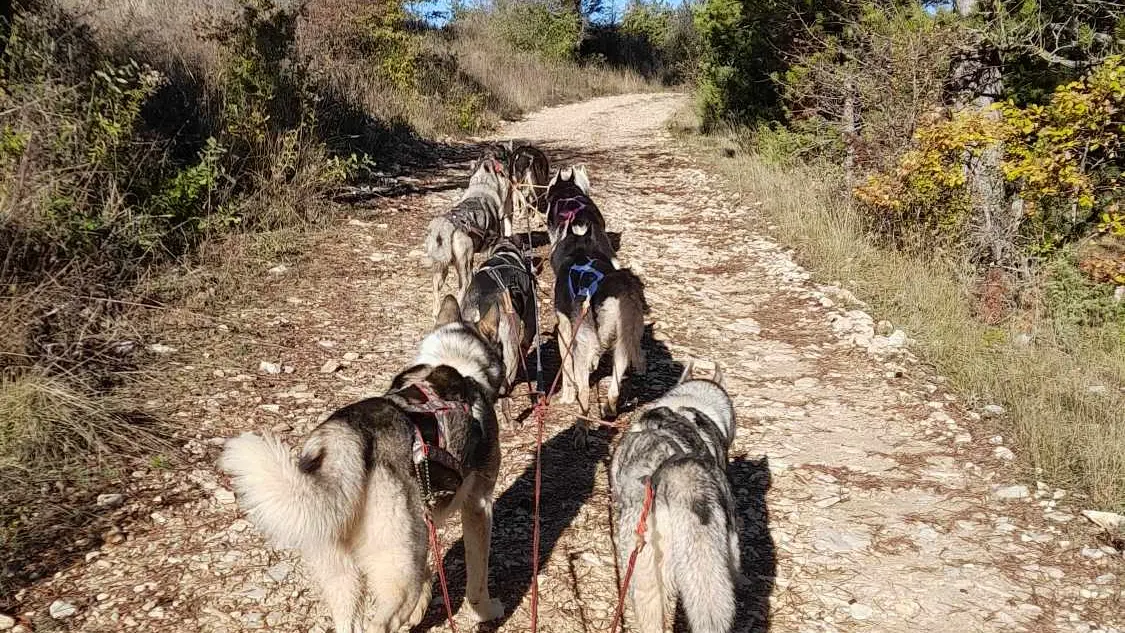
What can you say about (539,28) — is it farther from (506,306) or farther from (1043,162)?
(506,306)

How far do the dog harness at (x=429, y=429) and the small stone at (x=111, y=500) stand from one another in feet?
7.13

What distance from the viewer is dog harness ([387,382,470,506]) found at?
331cm

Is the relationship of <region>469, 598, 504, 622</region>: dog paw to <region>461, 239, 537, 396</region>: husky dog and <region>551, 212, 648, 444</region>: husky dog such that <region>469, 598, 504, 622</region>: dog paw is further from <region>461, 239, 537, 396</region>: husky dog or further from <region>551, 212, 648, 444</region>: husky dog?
<region>461, 239, 537, 396</region>: husky dog

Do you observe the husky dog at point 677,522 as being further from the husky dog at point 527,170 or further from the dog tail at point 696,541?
the husky dog at point 527,170

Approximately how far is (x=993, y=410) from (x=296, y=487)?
540 centimetres

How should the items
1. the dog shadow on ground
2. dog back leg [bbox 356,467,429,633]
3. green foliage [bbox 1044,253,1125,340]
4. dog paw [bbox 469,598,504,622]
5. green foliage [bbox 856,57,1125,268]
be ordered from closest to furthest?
dog back leg [bbox 356,467,429,633]
dog paw [bbox 469,598,504,622]
the dog shadow on ground
green foliage [bbox 856,57,1125,268]
green foliage [bbox 1044,253,1125,340]

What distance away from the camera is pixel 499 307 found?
19.9ft

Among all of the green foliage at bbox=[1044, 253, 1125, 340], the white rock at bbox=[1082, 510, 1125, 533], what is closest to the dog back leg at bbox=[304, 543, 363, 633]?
the white rock at bbox=[1082, 510, 1125, 533]

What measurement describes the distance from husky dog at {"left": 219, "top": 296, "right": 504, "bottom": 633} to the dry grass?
12.9ft

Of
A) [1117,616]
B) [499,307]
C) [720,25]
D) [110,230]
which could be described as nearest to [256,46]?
[110,230]

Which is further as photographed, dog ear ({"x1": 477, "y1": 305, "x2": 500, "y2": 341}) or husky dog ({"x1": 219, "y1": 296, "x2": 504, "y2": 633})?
dog ear ({"x1": 477, "y1": 305, "x2": 500, "y2": 341})

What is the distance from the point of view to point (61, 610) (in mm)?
3734

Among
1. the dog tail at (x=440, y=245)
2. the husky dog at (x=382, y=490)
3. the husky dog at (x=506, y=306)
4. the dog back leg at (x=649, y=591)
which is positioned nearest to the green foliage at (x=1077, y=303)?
the husky dog at (x=506, y=306)

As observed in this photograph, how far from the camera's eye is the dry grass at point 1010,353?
16.9 ft
